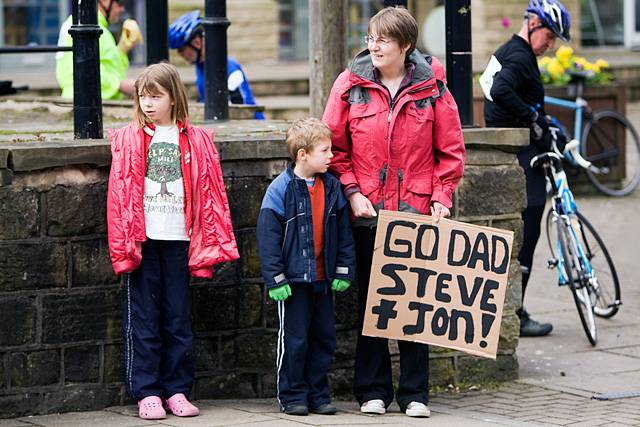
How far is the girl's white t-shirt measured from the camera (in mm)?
5938

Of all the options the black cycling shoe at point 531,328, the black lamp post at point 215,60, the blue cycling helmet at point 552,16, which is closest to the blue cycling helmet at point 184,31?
the black lamp post at point 215,60

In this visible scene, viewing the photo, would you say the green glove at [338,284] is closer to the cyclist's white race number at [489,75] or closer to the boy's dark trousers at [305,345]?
the boy's dark trousers at [305,345]

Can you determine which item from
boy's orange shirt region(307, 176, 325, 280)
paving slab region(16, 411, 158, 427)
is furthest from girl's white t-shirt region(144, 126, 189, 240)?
paving slab region(16, 411, 158, 427)

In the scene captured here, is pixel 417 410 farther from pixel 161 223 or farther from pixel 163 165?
pixel 163 165

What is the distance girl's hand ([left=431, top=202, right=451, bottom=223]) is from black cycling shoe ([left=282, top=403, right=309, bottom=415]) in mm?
1011

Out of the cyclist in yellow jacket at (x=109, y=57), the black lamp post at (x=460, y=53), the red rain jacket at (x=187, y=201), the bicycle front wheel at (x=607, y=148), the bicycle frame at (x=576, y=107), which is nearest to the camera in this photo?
Result: the red rain jacket at (x=187, y=201)

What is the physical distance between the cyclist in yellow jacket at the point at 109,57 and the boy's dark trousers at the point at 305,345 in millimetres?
3734

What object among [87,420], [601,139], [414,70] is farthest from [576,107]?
[87,420]

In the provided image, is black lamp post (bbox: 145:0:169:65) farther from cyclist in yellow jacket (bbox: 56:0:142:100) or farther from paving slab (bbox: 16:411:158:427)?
paving slab (bbox: 16:411:158:427)

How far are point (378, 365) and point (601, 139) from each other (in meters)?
7.93

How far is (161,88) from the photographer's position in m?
5.96

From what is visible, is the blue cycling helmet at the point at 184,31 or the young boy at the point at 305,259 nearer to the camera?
the young boy at the point at 305,259

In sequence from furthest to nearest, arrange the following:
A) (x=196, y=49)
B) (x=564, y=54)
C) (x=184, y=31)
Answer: (x=564, y=54), (x=196, y=49), (x=184, y=31)

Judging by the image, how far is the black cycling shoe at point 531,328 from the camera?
27.7ft
